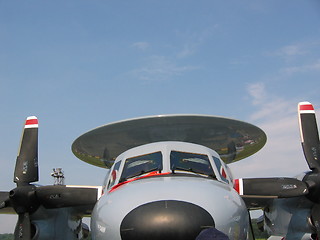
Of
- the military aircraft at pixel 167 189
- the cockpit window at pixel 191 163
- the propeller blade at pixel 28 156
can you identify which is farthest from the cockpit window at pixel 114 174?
the propeller blade at pixel 28 156

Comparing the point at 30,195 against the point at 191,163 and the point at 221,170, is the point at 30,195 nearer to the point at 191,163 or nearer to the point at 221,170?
the point at 191,163

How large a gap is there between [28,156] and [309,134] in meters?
6.91

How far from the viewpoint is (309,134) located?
389 inches

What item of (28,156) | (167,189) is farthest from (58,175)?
(167,189)

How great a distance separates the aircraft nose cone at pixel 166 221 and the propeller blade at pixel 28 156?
5302 millimetres

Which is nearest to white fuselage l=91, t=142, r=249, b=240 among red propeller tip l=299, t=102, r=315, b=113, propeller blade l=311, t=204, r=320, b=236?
propeller blade l=311, t=204, r=320, b=236

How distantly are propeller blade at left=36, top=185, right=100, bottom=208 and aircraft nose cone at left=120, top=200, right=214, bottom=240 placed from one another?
→ 166 inches

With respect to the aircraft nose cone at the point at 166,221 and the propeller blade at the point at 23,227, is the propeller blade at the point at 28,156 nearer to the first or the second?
the propeller blade at the point at 23,227

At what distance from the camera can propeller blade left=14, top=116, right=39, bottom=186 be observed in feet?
30.5

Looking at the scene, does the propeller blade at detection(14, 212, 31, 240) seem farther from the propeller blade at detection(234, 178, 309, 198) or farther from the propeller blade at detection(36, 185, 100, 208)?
the propeller blade at detection(234, 178, 309, 198)

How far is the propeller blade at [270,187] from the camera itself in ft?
27.8

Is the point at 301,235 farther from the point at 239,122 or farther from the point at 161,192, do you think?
the point at 161,192

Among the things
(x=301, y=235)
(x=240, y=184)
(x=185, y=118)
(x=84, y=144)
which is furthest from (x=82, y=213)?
(x=301, y=235)

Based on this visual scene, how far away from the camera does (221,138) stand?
1093 cm
